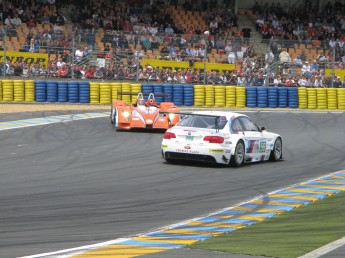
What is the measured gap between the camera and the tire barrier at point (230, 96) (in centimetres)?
3375

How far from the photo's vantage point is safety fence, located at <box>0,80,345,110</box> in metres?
31.4

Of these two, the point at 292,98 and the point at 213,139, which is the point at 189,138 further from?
the point at 292,98

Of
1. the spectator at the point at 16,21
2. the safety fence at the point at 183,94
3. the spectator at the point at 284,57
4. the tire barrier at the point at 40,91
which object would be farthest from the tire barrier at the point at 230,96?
the spectator at the point at 16,21

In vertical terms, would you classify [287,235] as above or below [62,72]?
below

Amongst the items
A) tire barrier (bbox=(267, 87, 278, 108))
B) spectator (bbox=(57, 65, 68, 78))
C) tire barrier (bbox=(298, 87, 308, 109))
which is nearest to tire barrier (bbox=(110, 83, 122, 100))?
spectator (bbox=(57, 65, 68, 78))

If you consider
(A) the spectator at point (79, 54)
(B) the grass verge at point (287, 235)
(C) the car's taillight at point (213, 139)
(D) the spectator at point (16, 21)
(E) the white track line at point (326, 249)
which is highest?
(D) the spectator at point (16, 21)

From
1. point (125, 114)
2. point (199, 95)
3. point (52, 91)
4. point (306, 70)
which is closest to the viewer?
point (125, 114)

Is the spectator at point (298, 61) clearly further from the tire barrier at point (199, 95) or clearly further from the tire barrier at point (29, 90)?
the tire barrier at point (29, 90)

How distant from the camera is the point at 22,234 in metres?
10.0

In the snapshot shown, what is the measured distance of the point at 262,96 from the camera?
34188 mm

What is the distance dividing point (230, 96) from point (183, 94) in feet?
6.10

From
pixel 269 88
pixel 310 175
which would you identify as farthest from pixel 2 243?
pixel 269 88

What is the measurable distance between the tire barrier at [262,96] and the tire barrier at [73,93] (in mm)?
7126

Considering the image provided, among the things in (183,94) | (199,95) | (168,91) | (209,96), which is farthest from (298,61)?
(168,91)
